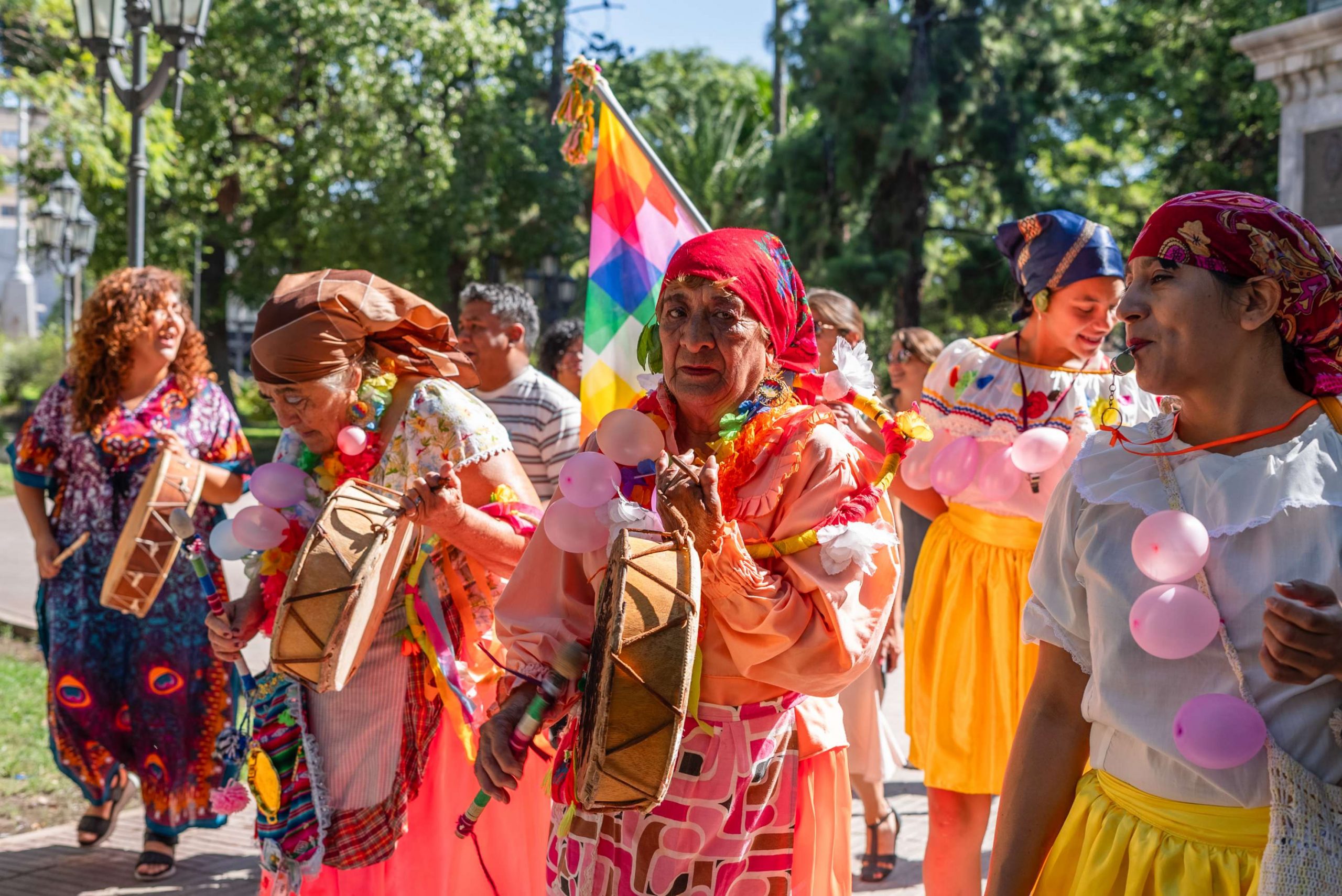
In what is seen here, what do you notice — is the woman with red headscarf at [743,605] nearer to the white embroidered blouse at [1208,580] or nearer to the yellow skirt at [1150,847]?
the white embroidered blouse at [1208,580]

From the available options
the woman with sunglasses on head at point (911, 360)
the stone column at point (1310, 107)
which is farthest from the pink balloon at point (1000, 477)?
the stone column at point (1310, 107)

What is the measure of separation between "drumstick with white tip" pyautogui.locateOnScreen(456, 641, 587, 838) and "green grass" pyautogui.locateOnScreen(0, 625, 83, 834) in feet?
14.0

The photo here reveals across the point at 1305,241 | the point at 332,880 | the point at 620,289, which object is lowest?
the point at 332,880

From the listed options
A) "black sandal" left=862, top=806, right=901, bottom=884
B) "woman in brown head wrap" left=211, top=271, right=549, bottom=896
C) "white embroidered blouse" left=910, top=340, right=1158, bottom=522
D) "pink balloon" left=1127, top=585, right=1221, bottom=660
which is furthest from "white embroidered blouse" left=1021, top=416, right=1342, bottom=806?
"black sandal" left=862, top=806, right=901, bottom=884

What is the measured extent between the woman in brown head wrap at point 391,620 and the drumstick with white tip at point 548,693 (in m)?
0.82

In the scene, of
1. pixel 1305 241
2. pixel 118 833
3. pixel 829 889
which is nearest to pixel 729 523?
pixel 829 889

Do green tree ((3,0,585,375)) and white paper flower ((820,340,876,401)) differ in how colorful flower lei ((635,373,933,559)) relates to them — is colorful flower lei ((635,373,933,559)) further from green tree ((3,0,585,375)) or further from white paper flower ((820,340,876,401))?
green tree ((3,0,585,375))

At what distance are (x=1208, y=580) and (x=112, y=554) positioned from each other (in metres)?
4.59

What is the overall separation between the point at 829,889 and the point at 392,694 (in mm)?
1443

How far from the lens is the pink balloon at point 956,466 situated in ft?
13.3

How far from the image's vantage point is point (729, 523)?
96.6 inches

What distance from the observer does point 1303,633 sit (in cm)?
181

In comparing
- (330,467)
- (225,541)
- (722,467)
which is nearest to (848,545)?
(722,467)

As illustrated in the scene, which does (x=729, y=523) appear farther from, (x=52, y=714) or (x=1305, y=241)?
(x=52, y=714)
